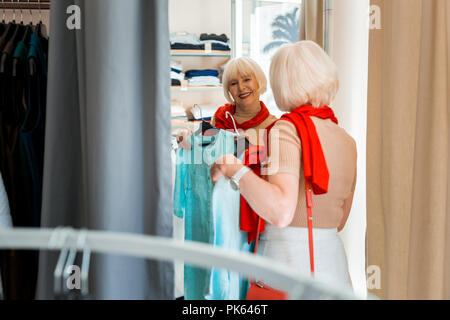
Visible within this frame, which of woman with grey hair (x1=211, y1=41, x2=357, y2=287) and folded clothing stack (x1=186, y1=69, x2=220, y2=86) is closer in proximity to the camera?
woman with grey hair (x1=211, y1=41, x2=357, y2=287)

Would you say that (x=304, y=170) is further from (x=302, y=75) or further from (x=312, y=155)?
(x=302, y=75)

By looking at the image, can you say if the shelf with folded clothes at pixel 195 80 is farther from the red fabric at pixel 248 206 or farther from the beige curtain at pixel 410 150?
the red fabric at pixel 248 206

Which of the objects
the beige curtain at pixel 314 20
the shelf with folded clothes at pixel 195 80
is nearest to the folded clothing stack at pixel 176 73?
the shelf with folded clothes at pixel 195 80

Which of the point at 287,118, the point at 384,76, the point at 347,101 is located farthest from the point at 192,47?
the point at 287,118

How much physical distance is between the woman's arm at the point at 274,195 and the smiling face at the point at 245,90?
676 millimetres

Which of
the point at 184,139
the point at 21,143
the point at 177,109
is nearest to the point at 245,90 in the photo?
the point at 184,139

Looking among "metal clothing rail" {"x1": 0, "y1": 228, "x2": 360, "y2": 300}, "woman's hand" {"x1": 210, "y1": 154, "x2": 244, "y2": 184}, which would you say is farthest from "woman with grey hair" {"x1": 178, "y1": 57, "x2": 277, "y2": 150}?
"metal clothing rail" {"x1": 0, "y1": 228, "x2": 360, "y2": 300}

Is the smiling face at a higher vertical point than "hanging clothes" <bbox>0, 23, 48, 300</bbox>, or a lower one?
higher

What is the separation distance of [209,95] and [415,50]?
2149mm

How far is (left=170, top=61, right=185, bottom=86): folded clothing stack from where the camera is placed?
120 inches

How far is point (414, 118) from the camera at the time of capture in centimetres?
126

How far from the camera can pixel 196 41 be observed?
3105 millimetres

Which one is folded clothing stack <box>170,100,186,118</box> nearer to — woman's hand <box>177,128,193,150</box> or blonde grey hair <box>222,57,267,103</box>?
blonde grey hair <box>222,57,267,103</box>

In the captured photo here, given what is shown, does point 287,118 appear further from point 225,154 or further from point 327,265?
point 327,265
